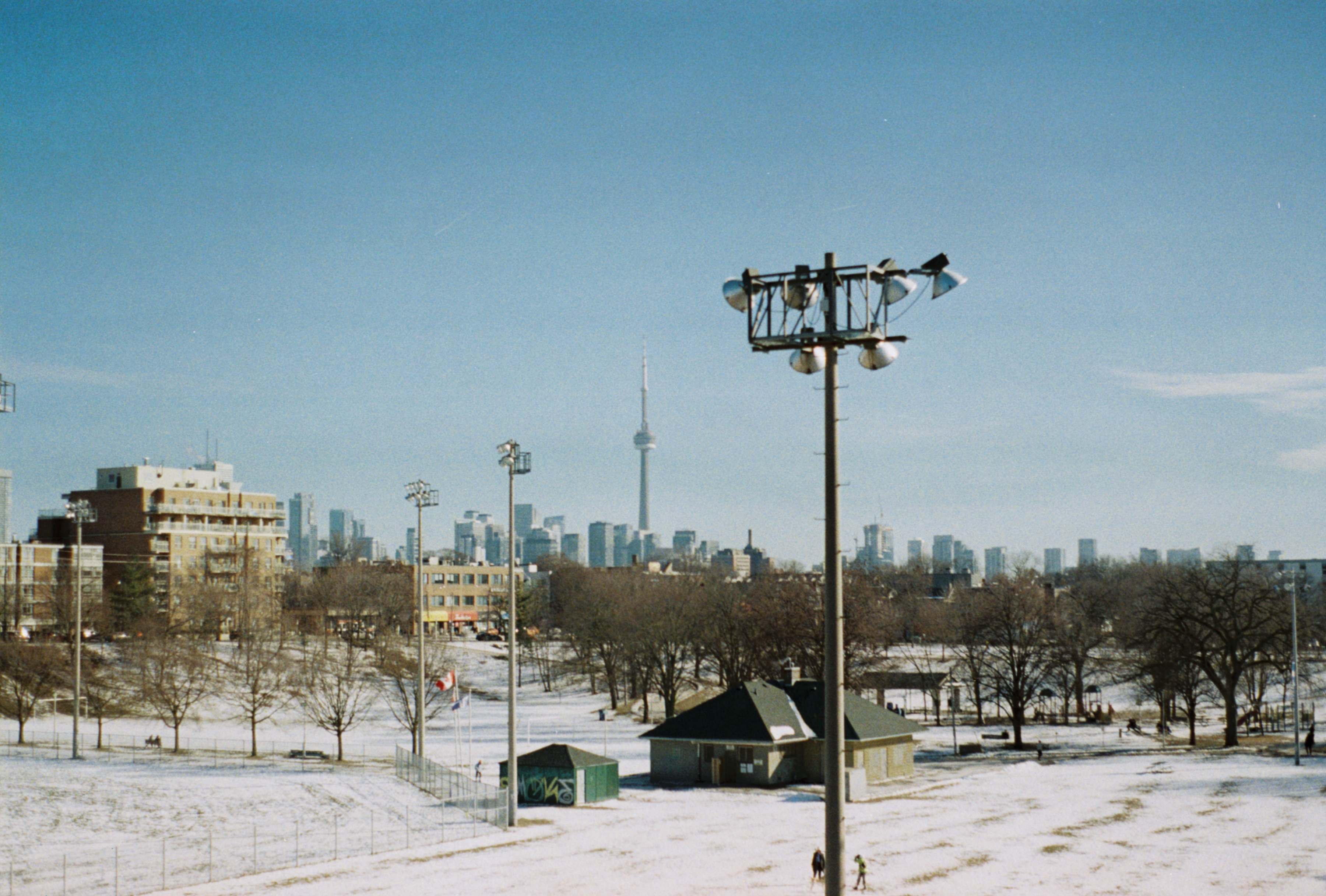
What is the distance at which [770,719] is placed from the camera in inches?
2228

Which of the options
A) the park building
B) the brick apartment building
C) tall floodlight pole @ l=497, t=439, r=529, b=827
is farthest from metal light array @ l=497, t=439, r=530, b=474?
the park building

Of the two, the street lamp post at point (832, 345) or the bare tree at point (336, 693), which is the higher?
the street lamp post at point (832, 345)

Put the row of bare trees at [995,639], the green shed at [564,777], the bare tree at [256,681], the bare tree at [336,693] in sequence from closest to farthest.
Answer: the green shed at [564,777] < the bare tree at [336,693] < the row of bare trees at [995,639] < the bare tree at [256,681]

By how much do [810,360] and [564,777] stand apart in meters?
36.3

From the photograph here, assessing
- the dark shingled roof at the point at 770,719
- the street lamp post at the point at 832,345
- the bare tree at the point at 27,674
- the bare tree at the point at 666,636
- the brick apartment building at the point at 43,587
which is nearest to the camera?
the street lamp post at the point at 832,345

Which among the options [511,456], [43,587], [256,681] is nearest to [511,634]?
[511,456]

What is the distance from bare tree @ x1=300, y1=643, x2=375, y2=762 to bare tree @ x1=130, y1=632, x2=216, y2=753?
22.8 ft

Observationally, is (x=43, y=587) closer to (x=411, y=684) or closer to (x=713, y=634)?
→ (x=411, y=684)

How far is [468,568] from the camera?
19288cm

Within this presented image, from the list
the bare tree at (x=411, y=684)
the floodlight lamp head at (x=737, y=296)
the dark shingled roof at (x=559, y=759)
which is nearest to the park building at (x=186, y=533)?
the bare tree at (x=411, y=684)

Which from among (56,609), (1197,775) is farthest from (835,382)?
(56,609)

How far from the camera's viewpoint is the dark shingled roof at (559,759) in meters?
48.5

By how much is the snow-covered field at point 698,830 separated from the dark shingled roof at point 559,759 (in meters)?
1.80

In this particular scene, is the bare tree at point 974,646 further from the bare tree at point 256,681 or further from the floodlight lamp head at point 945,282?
the floodlight lamp head at point 945,282
